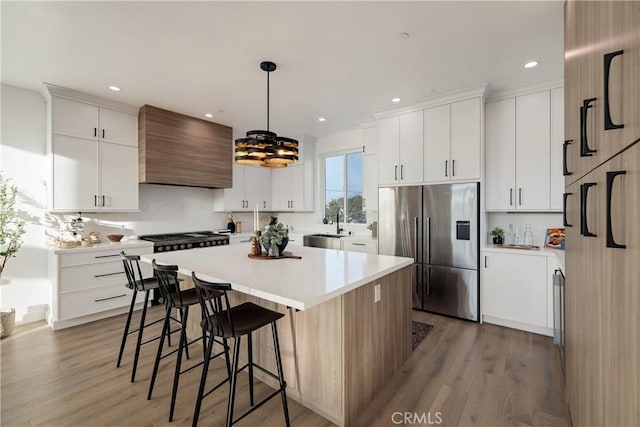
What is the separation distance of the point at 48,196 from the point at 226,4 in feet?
10.3

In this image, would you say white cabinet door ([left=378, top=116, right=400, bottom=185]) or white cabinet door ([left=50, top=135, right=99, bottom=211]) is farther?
white cabinet door ([left=378, top=116, right=400, bottom=185])

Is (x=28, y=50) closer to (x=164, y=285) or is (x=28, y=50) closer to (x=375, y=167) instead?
(x=164, y=285)

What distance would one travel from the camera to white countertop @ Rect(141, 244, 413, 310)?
1.52 metres

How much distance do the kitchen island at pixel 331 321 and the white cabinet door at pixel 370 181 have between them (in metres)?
2.11

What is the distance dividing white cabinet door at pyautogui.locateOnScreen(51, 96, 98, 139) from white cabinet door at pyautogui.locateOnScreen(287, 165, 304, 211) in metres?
3.05

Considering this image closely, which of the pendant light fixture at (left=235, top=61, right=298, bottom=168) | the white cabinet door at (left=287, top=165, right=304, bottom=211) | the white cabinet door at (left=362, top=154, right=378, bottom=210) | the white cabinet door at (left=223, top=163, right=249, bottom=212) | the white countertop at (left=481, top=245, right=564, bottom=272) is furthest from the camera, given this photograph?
the white cabinet door at (left=287, top=165, right=304, bottom=211)

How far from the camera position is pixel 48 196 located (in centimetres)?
336

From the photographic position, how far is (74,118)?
3453 mm

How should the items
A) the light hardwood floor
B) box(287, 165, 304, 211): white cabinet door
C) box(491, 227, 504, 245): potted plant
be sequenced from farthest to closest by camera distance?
1. box(287, 165, 304, 211): white cabinet door
2. box(491, 227, 504, 245): potted plant
3. the light hardwood floor

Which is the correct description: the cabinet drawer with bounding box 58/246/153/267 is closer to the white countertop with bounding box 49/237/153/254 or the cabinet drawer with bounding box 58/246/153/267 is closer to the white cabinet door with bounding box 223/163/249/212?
the white countertop with bounding box 49/237/153/254

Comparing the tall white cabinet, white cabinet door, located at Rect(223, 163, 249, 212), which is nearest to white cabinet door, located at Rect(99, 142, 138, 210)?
the tall white cabinet

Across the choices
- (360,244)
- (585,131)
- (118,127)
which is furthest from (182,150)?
(585,131)

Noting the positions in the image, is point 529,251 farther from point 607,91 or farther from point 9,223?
point 9,223

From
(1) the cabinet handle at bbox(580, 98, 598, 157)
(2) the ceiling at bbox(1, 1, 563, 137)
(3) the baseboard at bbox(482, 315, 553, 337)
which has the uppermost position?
(2) the ceiling at bbox(1, 1, 563, 137)
